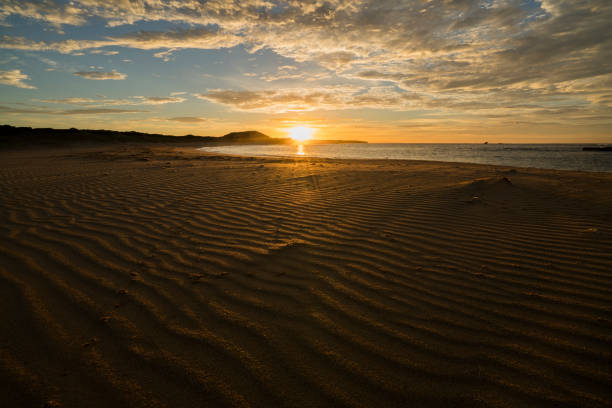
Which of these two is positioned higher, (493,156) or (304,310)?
(493,156)

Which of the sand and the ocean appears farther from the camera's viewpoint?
the ocean

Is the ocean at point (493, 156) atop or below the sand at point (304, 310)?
atop

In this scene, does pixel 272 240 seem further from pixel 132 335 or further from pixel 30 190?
pixel 30 190

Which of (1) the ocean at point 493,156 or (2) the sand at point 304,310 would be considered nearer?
(2) the sand at point 304,310

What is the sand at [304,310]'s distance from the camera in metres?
1.71

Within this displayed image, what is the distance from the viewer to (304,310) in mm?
2426

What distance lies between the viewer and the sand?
1.71m

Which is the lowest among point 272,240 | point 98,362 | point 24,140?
→ point 98,362

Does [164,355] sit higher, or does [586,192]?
[586,192]

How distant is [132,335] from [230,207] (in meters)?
3.65

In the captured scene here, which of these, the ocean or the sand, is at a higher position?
the ocean

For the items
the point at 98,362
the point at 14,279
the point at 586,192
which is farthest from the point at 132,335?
the point at 586,192

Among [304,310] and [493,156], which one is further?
[493,156]

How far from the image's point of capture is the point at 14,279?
281cm
